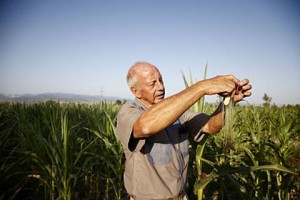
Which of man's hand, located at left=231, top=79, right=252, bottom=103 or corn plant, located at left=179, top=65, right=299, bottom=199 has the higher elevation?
man's hand, located at left=231, top=79, right=252, bottom=103

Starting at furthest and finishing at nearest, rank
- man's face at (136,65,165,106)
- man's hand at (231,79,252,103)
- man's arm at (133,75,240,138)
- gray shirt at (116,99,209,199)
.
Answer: man's face at (136,65,165,106) → gray shirt at (116,99,209,199) → man's hand at (231,79,252,103) → man's arm at (133,75,240,138)

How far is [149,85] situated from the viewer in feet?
5.21

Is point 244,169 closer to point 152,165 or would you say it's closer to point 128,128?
point 152,165

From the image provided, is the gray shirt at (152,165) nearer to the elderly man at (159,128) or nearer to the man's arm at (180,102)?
the elderly man at (159,128)

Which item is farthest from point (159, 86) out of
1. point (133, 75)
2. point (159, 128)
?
point (159, 128)

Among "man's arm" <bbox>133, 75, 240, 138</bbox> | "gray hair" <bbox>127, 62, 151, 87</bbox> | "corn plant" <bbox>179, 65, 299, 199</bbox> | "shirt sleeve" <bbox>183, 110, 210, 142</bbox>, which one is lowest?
"corn plant" <bbox>179, 65, 299, 199</bbox>

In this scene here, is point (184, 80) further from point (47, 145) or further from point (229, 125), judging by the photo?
point (47, 145)

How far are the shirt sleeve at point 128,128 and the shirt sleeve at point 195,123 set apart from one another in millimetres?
484

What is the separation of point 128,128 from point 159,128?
197 mm

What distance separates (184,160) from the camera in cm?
159

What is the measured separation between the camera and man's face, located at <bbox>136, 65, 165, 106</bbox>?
5.21 feet

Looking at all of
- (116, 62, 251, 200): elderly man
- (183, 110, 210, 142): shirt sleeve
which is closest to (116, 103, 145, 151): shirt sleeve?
(116, 62, 251, 200): elderly man

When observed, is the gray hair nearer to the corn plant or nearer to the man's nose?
the man's nose

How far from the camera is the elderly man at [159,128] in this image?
1129 mm
